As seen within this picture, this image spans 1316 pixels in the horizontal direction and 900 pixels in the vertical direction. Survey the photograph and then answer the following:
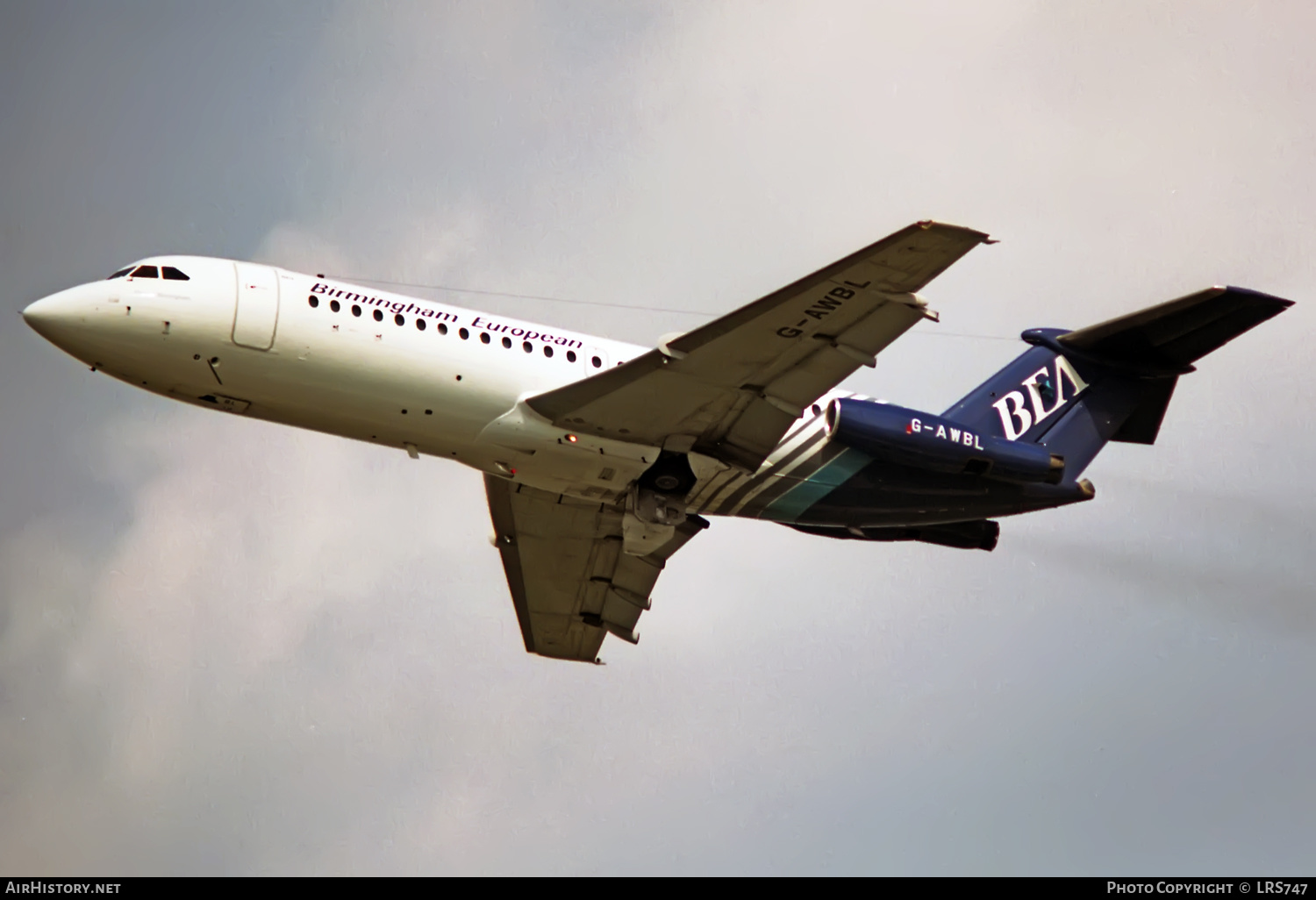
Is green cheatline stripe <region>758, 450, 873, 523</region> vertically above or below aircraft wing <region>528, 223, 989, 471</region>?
below

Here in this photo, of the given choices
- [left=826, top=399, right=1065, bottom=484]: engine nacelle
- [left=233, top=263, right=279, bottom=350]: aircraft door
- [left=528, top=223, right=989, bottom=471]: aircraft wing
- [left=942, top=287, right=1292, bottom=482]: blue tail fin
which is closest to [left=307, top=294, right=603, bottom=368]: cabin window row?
[left=233, top=263, right=279, bottom=350]: aircraft door

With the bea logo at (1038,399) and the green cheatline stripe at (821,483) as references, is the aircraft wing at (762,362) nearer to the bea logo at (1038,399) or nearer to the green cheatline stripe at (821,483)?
the green cheatline stripe at (821,483)

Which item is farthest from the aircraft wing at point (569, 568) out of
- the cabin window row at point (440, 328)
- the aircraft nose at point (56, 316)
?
the aircraft nose at point (56, 316)

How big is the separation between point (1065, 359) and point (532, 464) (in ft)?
39.3

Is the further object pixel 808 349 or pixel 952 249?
pixel 808 349

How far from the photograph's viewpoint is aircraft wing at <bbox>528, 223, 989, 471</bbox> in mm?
25141

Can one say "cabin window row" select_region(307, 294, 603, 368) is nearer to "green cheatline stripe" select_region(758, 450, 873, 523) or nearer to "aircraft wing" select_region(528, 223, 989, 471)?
"aircraft wing" select_region(528, 223, 989, 471)

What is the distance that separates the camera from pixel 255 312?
26.9 meters

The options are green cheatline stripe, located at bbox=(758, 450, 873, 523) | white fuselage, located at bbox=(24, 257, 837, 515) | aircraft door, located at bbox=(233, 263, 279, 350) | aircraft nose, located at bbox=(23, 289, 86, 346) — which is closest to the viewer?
aircraft nose, located at bbox=(23, 289, 86, 346)

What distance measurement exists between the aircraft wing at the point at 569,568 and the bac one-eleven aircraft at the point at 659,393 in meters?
Answer: 0.09

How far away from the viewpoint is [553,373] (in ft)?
93.1

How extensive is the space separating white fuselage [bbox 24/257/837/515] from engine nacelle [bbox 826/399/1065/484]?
4414 mm
